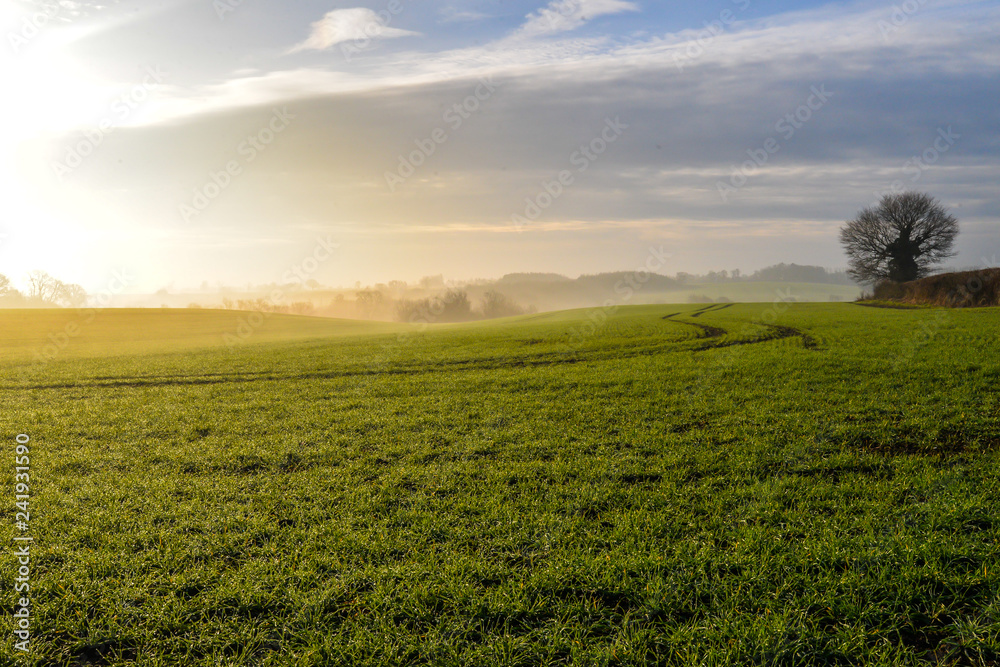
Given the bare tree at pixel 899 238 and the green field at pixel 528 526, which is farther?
the bare tree at pixel 899 238

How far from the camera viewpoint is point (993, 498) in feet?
23.1

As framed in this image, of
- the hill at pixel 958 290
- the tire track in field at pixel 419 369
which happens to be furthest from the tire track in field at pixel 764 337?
the hill at pixel 958 290

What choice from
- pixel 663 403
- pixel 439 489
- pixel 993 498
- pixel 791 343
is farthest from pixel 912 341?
pixel 439 489

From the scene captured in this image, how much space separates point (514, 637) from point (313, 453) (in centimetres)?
666

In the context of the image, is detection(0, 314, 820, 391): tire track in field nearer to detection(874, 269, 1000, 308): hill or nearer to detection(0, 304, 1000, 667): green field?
detection(0, 304, 1000, 667): green field

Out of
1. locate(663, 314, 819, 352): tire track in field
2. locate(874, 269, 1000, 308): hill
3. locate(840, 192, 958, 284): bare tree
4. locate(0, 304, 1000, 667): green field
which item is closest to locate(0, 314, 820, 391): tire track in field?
locate(663, 314, 819, 352): tire track in field

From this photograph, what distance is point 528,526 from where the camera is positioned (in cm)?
671

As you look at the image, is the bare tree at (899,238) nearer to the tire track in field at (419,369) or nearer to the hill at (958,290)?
the hill at (958,290)

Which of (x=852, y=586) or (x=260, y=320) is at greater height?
(x=260, y=320)

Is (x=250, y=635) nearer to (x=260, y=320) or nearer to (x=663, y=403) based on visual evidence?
(x=663, y=403)

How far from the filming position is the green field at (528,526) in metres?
4.72

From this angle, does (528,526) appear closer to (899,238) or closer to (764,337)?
(764,337)

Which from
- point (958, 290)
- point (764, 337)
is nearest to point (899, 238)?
point (958, 290)

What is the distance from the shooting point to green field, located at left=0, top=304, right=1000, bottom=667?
472cm
